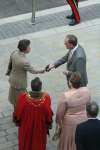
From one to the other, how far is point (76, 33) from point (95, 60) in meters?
1.25

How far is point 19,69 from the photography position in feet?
28.2

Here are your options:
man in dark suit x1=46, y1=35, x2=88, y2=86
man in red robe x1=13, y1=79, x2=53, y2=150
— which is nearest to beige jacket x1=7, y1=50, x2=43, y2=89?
man in dark suit x1=46, y1=35, x2=88, y2=86

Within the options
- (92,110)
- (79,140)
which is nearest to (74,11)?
(92,110)

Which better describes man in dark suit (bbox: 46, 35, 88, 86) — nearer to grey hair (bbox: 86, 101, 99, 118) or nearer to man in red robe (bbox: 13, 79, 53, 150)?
man in red robe (bbox: 13, 79, 53, 150)

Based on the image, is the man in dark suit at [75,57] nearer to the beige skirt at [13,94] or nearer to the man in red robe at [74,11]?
the beige skirt at [13,94]

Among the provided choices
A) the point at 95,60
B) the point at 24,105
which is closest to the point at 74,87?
the point at 24,105

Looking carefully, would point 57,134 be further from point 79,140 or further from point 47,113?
point 79,140

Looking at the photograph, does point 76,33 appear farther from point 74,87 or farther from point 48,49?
point 74,87

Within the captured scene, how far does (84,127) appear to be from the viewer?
263 inches

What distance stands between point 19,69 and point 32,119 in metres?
1.27

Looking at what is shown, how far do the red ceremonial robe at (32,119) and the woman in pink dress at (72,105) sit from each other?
186 millimetres

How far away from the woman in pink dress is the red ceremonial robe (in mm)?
186

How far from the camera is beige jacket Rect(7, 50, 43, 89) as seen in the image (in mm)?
8492

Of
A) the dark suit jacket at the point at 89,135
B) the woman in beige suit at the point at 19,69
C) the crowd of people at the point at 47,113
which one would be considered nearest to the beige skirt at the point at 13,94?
the woman in beige suit at the point at 19,69
